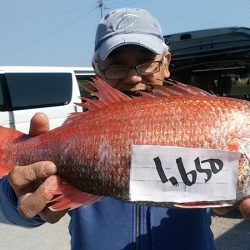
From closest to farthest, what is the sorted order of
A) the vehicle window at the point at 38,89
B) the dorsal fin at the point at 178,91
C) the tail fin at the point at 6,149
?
1. the dorsal fin at the point at 178,91
2. the tail fin at the point at 6,149
3. the vehicle window at the point at 38,89

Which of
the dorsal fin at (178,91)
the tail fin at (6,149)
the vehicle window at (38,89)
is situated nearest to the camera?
the dorsal fin at (178,91)

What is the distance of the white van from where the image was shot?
7.99 metres

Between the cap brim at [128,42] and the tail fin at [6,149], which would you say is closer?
the tail fin at [6,149]

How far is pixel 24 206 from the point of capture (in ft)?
5.94

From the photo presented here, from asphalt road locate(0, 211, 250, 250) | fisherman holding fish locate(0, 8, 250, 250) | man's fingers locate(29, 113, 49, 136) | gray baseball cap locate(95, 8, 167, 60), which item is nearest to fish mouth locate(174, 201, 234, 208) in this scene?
fisherman holding fish locate(0, 8, 250, 250)

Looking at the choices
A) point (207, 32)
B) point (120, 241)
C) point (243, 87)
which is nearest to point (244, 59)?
point (207, 32)

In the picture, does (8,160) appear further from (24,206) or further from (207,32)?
(207,32)

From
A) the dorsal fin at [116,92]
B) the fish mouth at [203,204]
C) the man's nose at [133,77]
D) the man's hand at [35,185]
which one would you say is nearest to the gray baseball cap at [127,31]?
the man's nose at [133,77]

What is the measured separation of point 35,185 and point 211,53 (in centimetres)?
501

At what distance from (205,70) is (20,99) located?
3.40 m

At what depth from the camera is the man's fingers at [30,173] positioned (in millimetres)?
1765

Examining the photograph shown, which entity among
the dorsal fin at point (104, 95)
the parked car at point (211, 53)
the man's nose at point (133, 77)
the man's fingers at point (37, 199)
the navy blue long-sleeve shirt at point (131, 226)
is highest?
the dorsal fin at point (104, 95)

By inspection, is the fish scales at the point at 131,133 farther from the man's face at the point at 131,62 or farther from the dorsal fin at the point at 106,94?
the man's face at the point at 131,62

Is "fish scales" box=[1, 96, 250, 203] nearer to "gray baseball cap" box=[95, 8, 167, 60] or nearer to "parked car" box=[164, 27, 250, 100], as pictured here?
"gray baseball cap" box=[95, 8, 167, 60]
